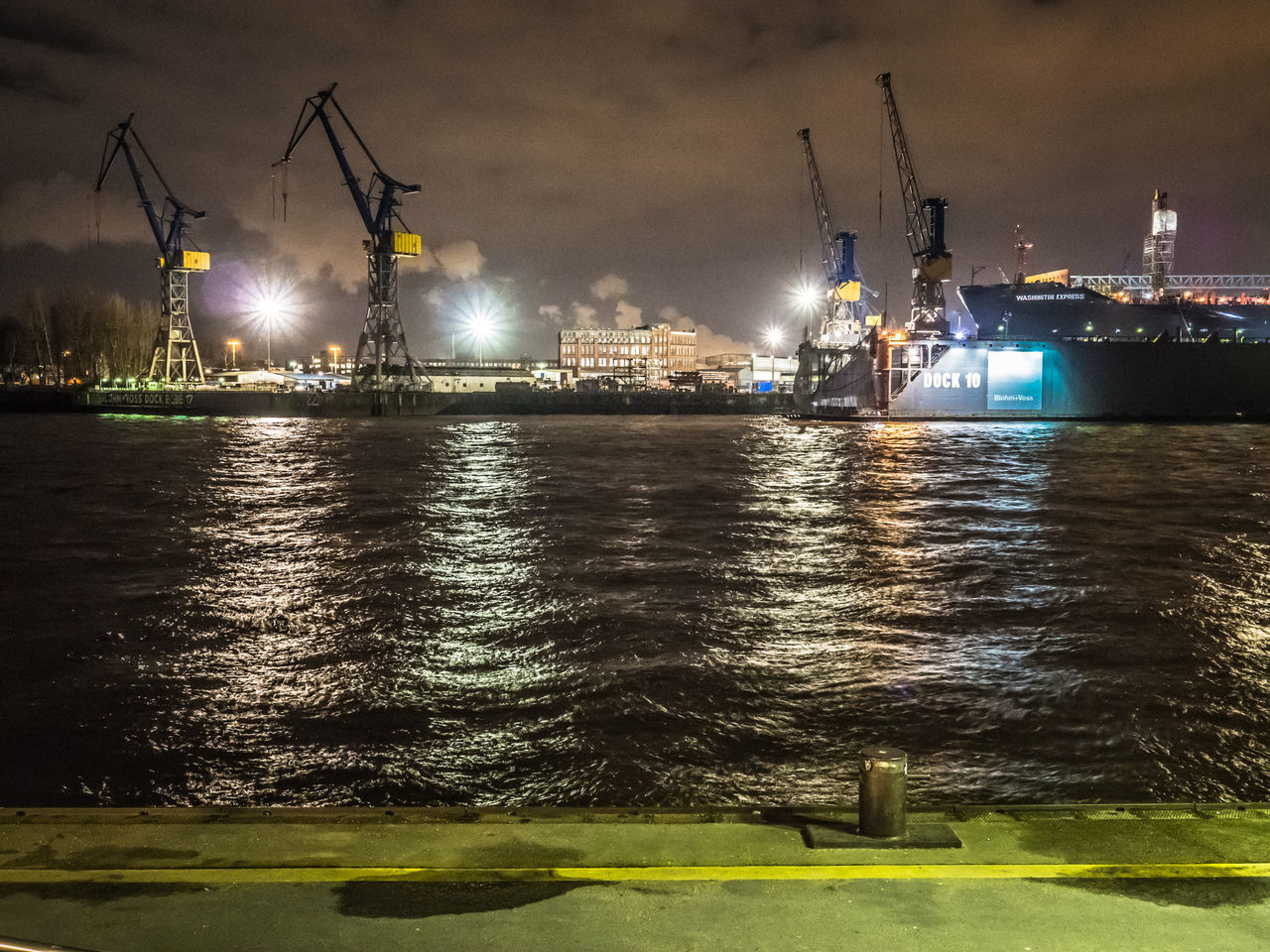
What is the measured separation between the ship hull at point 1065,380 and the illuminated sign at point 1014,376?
86mm

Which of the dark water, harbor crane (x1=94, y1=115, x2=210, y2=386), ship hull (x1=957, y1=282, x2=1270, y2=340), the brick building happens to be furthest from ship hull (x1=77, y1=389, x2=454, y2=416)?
the brick building

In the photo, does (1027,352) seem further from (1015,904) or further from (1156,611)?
(1015,904)

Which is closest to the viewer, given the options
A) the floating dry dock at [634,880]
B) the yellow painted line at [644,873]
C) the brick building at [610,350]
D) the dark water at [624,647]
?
the floating dry dock at [634,880]

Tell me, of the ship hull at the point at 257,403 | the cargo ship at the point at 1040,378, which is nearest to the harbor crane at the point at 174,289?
the ship hull at the point at 257,403

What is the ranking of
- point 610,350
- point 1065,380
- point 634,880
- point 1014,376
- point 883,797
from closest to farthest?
point 634,880 < point 883,797 < point 1014,376 < point 1065,380 < point 610,350

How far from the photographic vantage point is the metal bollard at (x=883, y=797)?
16.1 feet

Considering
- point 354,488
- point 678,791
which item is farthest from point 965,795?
point 354,488

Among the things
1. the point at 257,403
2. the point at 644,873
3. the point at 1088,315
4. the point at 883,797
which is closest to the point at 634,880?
the point at 644,873

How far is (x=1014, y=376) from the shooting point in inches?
3268

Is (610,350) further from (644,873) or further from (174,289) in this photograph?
(644,873)

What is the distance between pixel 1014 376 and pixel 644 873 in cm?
8583

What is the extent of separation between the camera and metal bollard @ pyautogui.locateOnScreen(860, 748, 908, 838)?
4.90 m

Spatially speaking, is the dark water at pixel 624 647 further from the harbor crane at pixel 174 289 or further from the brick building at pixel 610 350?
the brick building at pixel 610 350

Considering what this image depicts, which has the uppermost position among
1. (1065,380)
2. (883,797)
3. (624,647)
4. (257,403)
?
(1065,380)
